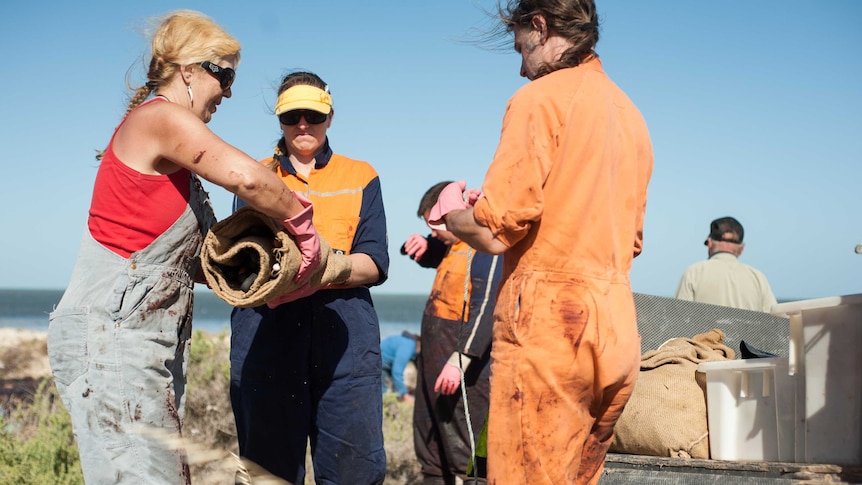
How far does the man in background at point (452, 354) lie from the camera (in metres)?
5.05

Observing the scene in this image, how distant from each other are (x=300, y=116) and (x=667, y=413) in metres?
2.16

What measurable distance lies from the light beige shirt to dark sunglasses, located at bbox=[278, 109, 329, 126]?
4301 mm

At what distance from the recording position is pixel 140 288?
8.88 feet

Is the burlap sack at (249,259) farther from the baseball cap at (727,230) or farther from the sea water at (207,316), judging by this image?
the sea water at (207,316)

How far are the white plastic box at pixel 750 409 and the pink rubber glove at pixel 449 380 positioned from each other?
1.69 meters

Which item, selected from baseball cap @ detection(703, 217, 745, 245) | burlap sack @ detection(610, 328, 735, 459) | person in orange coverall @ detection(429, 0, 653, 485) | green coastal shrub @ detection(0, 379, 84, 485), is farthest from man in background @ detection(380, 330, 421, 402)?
person in orange coverall @ detection(429, 0, 653, 485)

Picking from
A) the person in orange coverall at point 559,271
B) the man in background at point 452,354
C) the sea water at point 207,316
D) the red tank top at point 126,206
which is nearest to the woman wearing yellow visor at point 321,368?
the red tank top at point 126,206

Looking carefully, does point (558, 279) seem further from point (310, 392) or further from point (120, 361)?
point (310, 392)

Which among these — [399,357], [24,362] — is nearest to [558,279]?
[399,357]

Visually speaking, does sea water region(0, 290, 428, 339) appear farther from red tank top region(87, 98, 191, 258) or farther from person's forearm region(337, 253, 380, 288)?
red tank top region(87, 98, 191, 258)

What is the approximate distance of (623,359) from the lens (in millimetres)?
2469

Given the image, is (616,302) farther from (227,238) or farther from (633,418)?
(633,418)

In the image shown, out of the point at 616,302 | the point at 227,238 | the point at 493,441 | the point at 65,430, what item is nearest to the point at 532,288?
the point at 616,302

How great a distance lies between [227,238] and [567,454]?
1350mm
